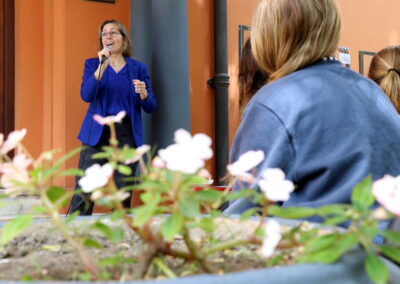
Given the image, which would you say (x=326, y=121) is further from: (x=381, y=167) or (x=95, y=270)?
(x=95, y=270)

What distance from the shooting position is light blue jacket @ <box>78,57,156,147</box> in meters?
3.84

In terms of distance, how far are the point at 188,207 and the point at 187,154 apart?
5 centimetres

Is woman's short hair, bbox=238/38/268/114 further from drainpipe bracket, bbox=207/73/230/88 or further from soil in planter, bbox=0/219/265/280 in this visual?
soil in planter, bbox=0/219/265/280

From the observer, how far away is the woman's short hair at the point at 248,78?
319cm

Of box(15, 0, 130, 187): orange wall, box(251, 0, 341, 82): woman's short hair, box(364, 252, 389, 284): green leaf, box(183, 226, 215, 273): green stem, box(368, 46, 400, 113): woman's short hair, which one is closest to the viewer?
box(364, 252, 389, 284): green leaf

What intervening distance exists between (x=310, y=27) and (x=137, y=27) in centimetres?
327

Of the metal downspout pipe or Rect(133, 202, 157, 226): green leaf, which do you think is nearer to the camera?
Rect(133, 202, 157, 226): green leaf

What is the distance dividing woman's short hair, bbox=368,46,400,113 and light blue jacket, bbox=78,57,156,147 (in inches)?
62.4

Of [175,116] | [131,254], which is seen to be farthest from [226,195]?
[175,116]

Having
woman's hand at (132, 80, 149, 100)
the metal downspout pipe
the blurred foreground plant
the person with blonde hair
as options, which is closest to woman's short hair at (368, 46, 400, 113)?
woman's hand at (132, 80, 149, 100)

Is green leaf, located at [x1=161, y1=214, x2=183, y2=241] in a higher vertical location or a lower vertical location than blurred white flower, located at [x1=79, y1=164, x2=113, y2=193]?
lower

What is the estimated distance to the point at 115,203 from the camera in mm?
640

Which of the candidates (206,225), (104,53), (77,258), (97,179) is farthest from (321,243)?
(104,53)

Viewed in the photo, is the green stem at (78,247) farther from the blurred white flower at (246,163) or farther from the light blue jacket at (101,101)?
the light blue jacket at (101,101)
